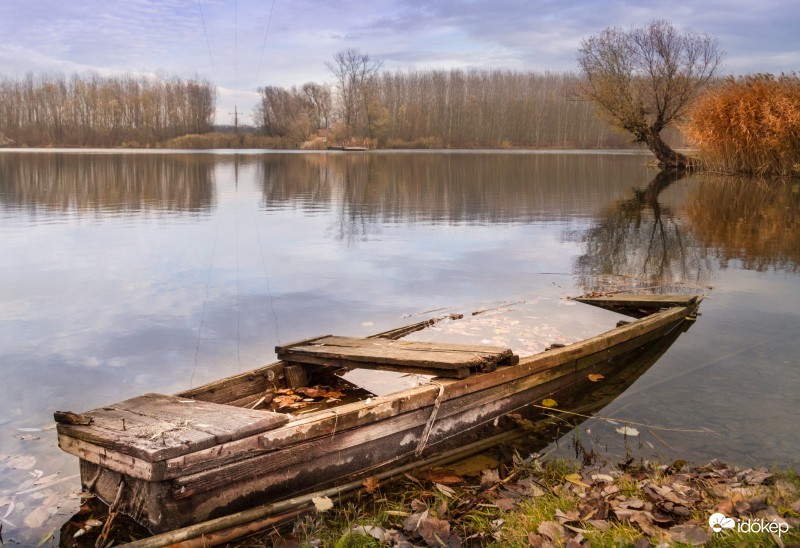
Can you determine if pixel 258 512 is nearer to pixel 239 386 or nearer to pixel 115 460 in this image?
pixel 115 460

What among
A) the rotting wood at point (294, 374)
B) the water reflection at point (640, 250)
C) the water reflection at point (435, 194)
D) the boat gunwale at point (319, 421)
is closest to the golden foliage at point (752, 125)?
the water reflection at point (435, 194)

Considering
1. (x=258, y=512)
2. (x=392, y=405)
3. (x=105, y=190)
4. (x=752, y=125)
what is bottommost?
(x=258, y=512)

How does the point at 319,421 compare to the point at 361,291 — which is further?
the point at 361,291

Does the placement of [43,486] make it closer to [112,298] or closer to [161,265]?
[112,298]

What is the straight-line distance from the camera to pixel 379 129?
282 feet

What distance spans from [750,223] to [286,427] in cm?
1585

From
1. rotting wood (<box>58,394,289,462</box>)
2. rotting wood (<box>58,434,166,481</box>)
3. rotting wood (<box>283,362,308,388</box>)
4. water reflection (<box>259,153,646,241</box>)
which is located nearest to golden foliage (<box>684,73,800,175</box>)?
water reflection (<box>259,153,646,241</box>)

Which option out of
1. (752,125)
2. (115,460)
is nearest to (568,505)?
(115,460)

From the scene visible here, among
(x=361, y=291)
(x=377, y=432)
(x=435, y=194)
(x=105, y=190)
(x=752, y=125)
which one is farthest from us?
(x=752, y=125)

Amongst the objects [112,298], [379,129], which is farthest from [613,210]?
Answer: [379,129]

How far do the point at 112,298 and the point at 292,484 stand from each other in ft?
20.2

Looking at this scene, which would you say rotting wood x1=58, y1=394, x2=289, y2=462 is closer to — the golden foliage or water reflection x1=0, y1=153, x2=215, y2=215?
water reflection x1=0, y1=153, x2=215, y2=215

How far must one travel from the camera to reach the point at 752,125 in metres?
29.9

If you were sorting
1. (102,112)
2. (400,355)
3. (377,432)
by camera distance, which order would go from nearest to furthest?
(377,432), (400,355), (102,112)
